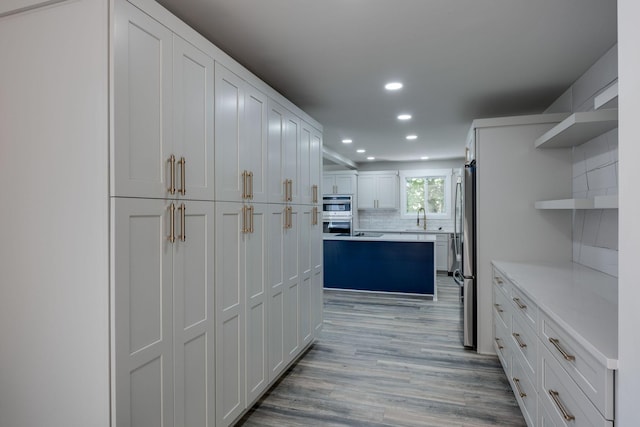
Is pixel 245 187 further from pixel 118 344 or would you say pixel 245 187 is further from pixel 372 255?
pixel 372 255

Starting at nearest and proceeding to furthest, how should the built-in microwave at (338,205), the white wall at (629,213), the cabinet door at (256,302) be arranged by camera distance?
1. the white wall at (629,213)
2. the cabinet door at (256,302)
3. the built-in microwave at (338,205)

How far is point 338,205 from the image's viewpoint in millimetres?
7828

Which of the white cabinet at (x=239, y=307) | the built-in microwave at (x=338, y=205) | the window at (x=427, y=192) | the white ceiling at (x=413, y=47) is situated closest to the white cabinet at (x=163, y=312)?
the white cabinet at (x=239, y=307)

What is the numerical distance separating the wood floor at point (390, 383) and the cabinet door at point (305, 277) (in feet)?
0.88

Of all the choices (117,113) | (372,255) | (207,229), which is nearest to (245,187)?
(207,229)

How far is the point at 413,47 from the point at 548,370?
2.06 meters

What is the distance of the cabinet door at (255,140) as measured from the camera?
2279 mm

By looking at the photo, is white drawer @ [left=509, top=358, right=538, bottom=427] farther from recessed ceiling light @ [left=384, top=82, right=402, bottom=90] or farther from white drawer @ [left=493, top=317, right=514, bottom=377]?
recessed ceiling light @ [left=384, top=82, right=402, bottom=90]

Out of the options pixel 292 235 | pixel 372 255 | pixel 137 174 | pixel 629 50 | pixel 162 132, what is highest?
pixel 629 50

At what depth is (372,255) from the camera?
5.79 meters

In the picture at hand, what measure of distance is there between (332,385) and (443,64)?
2.63m

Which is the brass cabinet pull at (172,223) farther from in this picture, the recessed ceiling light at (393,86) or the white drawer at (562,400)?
the recessed ceiling light at (393,86)

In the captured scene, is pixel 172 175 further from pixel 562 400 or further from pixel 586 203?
pixel 586 203

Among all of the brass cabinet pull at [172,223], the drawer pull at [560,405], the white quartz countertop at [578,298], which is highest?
the brass cabinet pull at [172,223]
